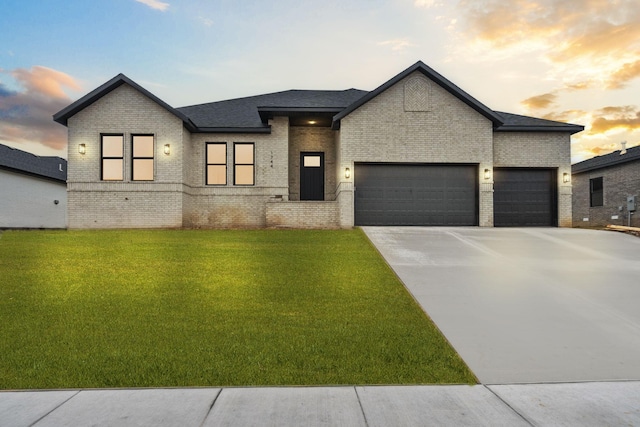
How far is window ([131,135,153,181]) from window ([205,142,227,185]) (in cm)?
272

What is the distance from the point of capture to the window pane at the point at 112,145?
1975 centimetres

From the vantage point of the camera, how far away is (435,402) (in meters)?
4.13

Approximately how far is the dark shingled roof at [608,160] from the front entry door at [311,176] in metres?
18.8

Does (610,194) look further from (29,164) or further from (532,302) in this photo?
(29,164)

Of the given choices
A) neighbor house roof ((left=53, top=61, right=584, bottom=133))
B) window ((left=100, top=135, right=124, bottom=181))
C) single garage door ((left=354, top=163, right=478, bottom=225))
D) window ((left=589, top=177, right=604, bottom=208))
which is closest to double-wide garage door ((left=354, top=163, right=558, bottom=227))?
single garage door ((left=354, top=163, right=478, bottom=225))

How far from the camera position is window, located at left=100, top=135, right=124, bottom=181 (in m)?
19.7

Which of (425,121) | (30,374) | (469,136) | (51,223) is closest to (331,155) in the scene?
(425,121)

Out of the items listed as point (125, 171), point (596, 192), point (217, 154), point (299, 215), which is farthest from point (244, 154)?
point (596, 192)

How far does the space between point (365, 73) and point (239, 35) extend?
13.7m

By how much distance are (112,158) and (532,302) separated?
61.7ft

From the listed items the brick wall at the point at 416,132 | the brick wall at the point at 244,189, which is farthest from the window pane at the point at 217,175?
the brick wall at the point at 416,132

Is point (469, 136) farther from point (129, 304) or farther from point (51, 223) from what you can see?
point (51, 223)

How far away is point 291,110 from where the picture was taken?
19.8m

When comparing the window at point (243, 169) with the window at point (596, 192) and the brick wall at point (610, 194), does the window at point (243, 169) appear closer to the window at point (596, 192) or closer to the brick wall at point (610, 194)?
the brick wall at point (610, 194)
